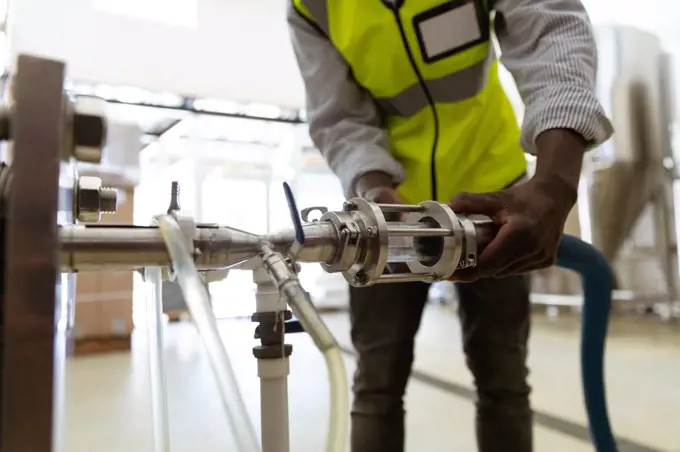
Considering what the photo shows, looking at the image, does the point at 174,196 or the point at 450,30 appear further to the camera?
the point at 450,30

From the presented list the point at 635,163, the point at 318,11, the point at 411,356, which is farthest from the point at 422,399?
the point at 635,163

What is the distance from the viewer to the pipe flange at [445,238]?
1.40 feet

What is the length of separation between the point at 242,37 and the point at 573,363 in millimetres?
2484

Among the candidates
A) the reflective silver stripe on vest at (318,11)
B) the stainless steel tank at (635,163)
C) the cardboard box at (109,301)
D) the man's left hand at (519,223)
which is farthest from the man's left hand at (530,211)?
the stainless steel tank at (635,163)

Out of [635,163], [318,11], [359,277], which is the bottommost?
[359,277]

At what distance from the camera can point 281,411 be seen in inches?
16.0

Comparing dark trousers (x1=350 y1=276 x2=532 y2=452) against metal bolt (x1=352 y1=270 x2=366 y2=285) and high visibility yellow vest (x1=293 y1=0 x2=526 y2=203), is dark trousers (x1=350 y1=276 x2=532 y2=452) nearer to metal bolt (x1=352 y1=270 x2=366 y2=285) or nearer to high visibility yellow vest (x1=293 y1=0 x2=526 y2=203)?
high visibility yellow vest (x1=293 y1=0 x2=526 y2=203)

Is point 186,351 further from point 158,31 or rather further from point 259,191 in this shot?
point 158,31

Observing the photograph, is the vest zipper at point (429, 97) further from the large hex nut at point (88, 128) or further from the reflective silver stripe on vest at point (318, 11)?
the large hex nut at point (88, 128)

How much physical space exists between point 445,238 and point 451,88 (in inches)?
13.8

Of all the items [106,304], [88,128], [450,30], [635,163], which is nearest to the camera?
[88,128]

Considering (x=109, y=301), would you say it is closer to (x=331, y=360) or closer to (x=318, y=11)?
(x=318, y=11)

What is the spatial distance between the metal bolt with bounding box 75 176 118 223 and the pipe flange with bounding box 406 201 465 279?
24cm

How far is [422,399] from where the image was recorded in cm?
152
